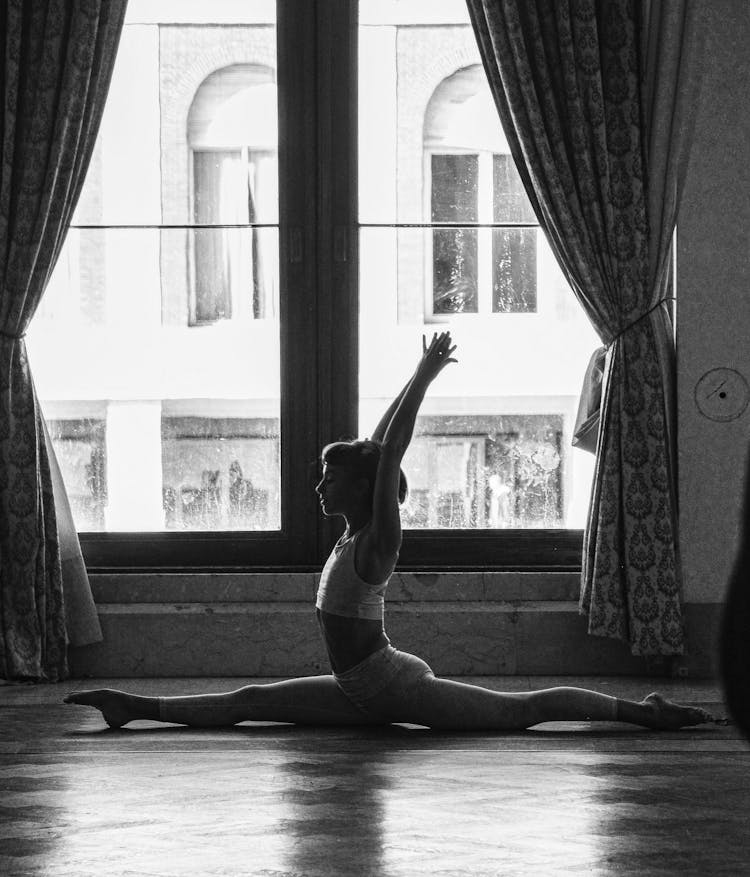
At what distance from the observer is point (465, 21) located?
4.02 m

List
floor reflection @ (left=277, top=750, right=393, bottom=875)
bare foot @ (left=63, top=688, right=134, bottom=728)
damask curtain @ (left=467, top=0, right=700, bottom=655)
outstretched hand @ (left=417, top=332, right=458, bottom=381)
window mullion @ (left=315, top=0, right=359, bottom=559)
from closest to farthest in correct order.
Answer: floor reflection @ (left=277, top=750, right=393, bottom=875), outstretched hand @ (left=417, top=332, right=458, bottom=381), bare foot @ (left=63, top=688, right=134, bottom=728), damask curtain @ (left=467, top=0, right=700, bottom=655), window mullion @ (left=315, top=0, right=359, bottom=559)

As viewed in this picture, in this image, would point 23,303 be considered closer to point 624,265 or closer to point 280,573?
point 280,573

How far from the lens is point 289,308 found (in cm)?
401

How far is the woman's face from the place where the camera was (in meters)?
2.95

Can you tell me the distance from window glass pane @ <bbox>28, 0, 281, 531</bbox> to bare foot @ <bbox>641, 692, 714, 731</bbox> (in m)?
1.58

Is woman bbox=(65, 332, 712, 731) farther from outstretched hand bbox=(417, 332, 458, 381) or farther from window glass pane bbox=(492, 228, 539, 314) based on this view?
window glass pane bbox=(492, 228, 539, 314)

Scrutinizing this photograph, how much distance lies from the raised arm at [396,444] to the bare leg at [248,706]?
445 millimetres

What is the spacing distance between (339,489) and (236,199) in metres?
1.51

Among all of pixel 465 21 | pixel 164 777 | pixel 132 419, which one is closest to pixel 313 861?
pixel 164 777

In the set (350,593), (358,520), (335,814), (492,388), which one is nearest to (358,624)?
(350,593)

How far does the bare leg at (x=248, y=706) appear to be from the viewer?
3.02 meters

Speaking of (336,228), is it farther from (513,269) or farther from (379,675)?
(379,675)

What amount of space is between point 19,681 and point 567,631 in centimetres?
178

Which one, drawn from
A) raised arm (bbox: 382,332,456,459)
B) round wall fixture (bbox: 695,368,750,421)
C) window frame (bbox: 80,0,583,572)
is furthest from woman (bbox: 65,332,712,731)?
round wall fixture (bbox: 695,368,750,421)
